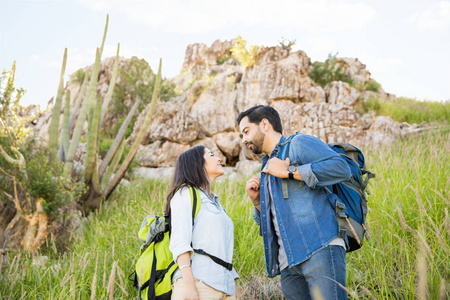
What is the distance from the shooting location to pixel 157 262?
1992mm

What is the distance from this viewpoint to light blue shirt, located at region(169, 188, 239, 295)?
187 centimetres

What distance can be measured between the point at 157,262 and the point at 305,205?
40.5 inches

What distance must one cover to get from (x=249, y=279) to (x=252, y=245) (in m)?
0.50

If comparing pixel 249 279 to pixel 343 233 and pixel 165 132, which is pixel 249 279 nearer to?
pixel 343 233

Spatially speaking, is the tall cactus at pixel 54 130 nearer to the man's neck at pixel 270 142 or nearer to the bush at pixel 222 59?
the man's neck at pixel 270 142

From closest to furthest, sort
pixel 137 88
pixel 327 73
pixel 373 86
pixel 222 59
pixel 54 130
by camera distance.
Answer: pixel 54 130
pixel 327 73
pixel 373 86
pixel 137 88
pixel 222 59

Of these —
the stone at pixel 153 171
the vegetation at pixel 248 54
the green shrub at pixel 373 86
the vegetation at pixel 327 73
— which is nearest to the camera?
the stone at pixel 153 171

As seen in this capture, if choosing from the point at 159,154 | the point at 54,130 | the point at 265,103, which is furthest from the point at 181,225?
the point at 265,103

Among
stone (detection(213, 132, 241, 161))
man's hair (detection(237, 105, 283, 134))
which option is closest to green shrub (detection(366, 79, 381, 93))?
stone (detection(213, 132, 241, 161))

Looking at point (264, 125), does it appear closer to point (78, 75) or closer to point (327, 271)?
point (327, 271)

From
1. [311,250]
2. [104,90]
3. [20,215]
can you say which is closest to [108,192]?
[20,215]

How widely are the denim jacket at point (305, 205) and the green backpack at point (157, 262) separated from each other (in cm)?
53

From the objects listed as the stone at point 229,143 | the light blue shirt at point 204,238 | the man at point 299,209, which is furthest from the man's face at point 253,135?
the stone at point 229,143

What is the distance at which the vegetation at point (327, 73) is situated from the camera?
13.7 m
